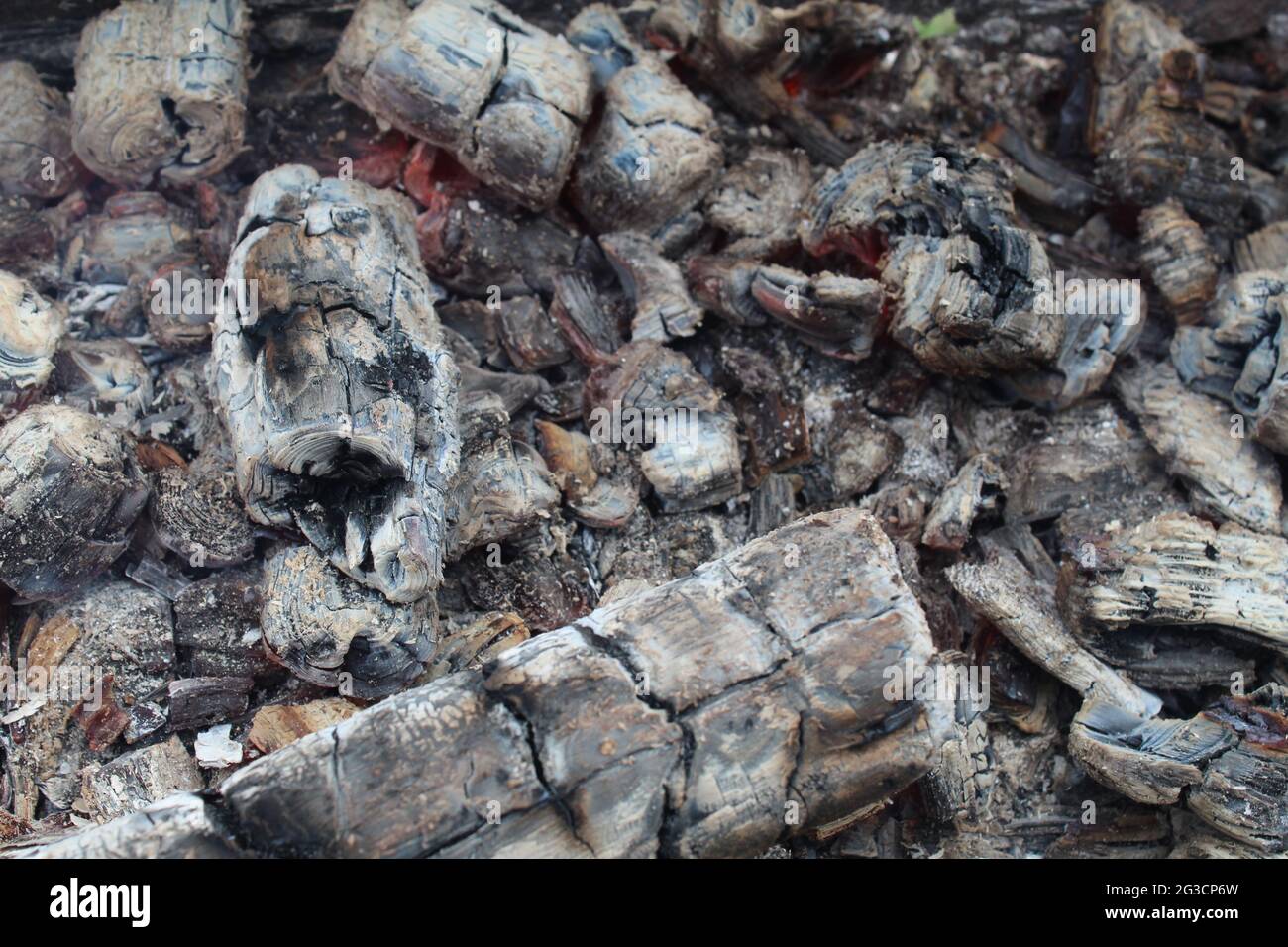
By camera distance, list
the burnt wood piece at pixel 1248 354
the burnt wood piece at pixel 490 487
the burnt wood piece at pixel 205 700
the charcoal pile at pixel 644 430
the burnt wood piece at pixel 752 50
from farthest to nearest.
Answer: the burnt wood piece at pixel 752 50, the burnt wood piece at pixel 1248 354, the burnt wood piece at pixel 490 487, the burnt wood piece at pixel 205 700, the charcoal pile at pixel 644 430

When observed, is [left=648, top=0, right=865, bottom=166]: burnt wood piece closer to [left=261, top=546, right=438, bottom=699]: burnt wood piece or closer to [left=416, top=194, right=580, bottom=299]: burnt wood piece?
[left=416, top=194, right=580, bottom=299]: burnt wood piece

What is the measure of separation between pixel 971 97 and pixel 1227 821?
2.89 m

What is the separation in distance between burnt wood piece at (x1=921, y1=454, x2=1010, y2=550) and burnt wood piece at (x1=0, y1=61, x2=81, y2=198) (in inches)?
135

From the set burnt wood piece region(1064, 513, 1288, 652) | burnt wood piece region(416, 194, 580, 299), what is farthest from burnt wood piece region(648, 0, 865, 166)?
burnt wood piece region(1064, 513, 1288, 652)

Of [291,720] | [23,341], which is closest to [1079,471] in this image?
[291,720]

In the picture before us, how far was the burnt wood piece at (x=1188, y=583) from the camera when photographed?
3354 millimetres

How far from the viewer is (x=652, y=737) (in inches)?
108

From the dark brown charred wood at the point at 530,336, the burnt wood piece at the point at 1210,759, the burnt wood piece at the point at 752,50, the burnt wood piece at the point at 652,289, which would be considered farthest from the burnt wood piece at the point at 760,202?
the burnt wood piece at the point at 1210,759

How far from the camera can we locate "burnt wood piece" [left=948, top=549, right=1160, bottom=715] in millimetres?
3416

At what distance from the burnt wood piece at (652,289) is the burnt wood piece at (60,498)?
70.5 inches

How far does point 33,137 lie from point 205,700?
2220 mm

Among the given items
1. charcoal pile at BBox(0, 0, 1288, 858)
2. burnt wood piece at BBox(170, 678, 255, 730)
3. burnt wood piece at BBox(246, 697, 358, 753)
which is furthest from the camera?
burnt wood piece at BBox(170, 678, 255, 730)

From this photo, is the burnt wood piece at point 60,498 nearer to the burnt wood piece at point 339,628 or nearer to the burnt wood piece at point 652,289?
the burnt wood piece at point 339,628

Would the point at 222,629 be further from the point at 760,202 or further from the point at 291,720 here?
the point at 760,202
